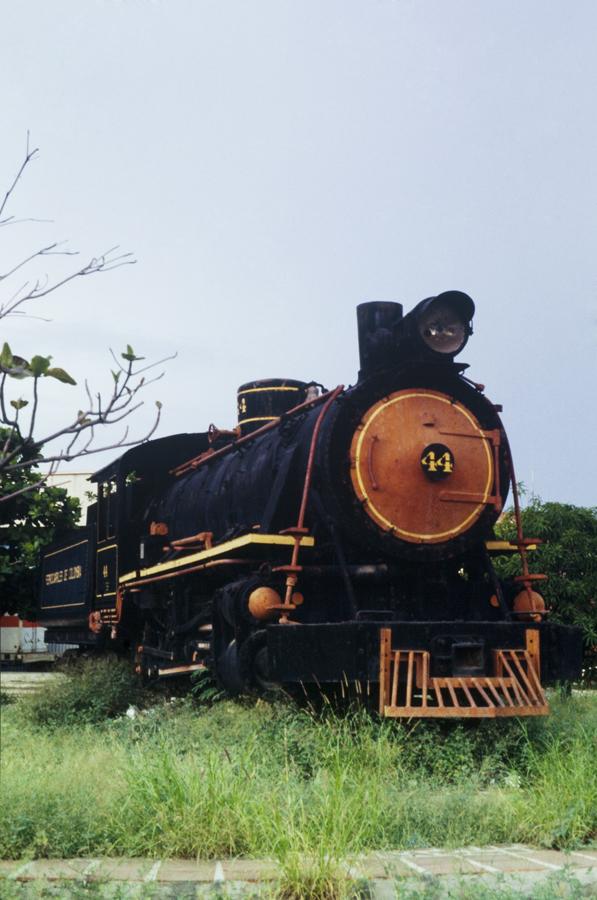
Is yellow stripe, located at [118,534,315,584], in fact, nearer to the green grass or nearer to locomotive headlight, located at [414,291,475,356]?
the green grass

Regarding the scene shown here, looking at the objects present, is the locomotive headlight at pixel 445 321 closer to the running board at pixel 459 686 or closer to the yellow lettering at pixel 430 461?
the yellow lettering at pixel 430 461

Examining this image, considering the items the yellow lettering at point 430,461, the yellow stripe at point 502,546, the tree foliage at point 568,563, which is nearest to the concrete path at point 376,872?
the yellow lettering at point 430,461

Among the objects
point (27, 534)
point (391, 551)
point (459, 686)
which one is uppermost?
point (27, 534)

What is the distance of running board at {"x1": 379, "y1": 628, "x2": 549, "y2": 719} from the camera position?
692cm

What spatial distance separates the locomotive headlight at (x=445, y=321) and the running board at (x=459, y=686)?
2.29 metres

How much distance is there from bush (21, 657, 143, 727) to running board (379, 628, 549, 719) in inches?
175

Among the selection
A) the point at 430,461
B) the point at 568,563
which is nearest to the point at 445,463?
the point at 430,461

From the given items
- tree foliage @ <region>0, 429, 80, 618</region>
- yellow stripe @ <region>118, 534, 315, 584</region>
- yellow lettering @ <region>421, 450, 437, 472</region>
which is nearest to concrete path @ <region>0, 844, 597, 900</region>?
yellow stripe @ <region>118, 534, 315, 584</region>

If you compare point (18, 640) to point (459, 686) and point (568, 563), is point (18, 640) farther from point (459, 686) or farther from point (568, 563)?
point (459, 686)

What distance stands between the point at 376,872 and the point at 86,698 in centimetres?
772

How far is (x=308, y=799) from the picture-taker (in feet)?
17.0

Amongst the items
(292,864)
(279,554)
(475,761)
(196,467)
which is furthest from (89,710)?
(292,864)

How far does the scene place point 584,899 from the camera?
150 inches

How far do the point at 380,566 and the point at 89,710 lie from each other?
14.5 feet
